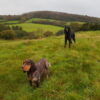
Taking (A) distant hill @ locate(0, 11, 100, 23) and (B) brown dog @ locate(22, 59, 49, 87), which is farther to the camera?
(A) distant hill @ locate(0, 11, 100, 23)

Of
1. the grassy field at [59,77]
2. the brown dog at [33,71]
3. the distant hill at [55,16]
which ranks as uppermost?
the brown dog at [33,71]

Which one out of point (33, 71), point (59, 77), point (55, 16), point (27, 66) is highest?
point (27, 66)

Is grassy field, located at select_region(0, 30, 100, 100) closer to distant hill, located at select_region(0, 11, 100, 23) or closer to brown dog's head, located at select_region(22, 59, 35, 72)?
brown dog's head, located at select_region(22, 59, 35, 72)

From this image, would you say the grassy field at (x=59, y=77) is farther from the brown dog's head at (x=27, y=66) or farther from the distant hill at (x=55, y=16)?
the distant hill at (x=55, y=16)

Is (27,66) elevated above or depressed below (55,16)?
above

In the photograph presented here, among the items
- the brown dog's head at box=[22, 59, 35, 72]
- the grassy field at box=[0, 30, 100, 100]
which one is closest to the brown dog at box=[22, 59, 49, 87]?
the brown dog's head at box=[22, 59, 35, 72]

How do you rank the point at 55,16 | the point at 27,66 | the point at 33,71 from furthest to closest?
the point at 55,16, the point at 33,71, the point at 27,66

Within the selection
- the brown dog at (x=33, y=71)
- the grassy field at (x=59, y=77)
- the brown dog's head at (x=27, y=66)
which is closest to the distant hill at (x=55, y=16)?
the grassy field at (x=59, y=77)

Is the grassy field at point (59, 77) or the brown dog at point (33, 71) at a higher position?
the brown dog at point (33, 71)

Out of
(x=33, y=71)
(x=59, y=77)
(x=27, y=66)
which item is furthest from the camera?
(x=59, y=77)

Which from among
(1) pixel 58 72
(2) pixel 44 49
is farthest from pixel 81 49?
(1) pixel 58 72

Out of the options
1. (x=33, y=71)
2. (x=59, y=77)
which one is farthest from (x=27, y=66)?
(x=59, y=77)

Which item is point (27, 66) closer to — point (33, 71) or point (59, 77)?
point (33, 71)

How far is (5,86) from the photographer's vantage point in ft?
40.3
